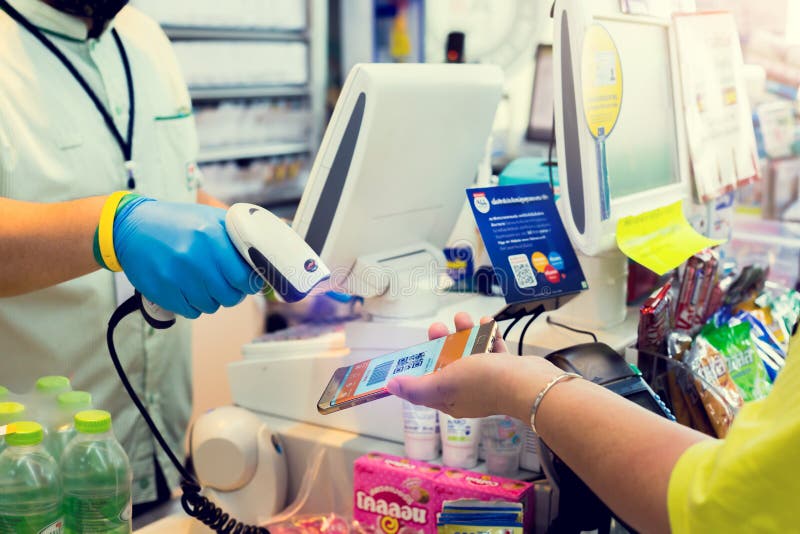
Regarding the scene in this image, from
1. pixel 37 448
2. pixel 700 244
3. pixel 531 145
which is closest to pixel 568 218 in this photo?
pixel 700 244

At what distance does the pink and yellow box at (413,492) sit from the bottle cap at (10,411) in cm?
51

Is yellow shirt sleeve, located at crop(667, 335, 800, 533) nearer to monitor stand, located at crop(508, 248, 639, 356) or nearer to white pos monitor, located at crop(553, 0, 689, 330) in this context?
white pos monitor, located at crop(553, 0, 689, 330)

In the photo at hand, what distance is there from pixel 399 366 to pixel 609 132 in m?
0.57

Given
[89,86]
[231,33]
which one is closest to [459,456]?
[89,86]

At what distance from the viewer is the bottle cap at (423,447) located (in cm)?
144

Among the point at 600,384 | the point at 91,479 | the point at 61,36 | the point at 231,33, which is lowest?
the point at 91,479

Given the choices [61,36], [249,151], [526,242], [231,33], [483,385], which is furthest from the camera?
[249,151]

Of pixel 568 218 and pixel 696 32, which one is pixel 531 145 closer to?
pixel 696 32

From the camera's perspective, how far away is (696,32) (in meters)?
1.76

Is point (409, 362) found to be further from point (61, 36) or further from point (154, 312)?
point (61, 36)

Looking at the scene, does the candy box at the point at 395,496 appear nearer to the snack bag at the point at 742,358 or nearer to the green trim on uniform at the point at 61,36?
the snack bag at the point at 742,358

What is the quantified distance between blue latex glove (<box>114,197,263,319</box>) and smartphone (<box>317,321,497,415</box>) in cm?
23

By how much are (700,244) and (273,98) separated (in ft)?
10.3

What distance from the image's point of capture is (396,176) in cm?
151
